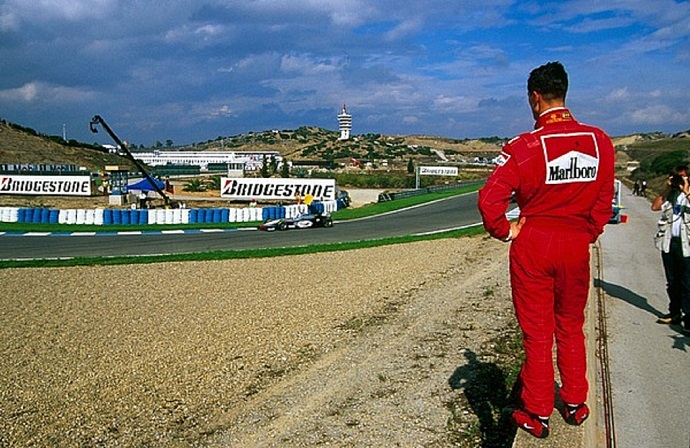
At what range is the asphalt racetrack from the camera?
22141 mm

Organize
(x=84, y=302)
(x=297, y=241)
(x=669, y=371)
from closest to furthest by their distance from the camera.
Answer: (x=669, y=371) → (x=84, y=302) → (x=297, y=241)

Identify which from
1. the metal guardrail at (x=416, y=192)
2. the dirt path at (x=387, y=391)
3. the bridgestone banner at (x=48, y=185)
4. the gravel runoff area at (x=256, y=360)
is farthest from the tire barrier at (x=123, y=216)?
the dirt path at (x=387, y=391)

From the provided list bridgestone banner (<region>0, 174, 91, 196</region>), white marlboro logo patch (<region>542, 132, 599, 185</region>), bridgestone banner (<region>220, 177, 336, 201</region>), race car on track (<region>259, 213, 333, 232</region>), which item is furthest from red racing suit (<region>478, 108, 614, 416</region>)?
bridgestone banner (<region>0, 174, 91, 196</region>)

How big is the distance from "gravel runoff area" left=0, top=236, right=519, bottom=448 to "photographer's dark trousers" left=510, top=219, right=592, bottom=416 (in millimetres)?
1132

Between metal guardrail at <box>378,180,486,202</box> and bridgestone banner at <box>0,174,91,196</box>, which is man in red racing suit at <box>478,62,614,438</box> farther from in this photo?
bridgestone banner at <box>0,174,91,196</box>

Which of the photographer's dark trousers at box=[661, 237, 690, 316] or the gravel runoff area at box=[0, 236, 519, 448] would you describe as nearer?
the gravel runoff area at box=[0, 236, 519, 448]

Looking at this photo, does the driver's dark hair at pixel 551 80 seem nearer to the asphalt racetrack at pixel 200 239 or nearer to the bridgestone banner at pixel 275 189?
the asphalt racetrack at pixel 200 239

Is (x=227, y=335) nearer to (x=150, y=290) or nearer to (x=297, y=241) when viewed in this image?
(x=150, y=290)

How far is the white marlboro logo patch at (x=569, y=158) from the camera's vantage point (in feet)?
11.7

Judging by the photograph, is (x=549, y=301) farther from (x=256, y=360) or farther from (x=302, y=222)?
(x=302, y=222)

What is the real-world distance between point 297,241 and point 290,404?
62.4ft

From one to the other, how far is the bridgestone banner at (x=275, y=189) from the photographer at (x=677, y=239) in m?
35.1

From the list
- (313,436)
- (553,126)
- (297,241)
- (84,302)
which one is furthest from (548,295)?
(297,241)

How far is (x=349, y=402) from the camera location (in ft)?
18.9
